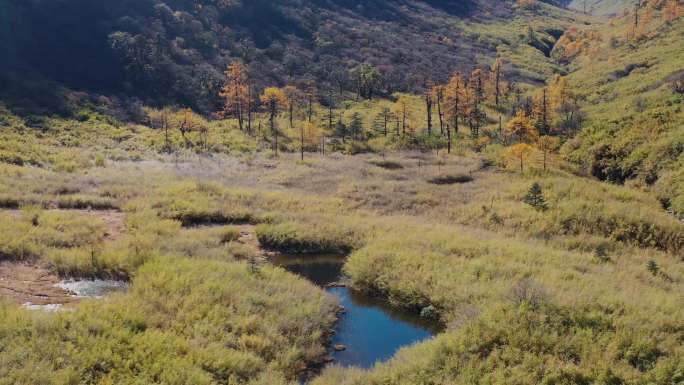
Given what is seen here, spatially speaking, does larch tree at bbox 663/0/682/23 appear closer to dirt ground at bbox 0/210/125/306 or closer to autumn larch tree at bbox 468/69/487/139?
autumn larch tree at bbox 468/69/487/139

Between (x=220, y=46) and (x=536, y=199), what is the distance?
84978mm

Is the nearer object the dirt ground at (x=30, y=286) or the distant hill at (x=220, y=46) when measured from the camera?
the dirt ground at (x=30, y=286)

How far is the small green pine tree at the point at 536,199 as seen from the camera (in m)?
35.5

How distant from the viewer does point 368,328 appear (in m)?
21.1

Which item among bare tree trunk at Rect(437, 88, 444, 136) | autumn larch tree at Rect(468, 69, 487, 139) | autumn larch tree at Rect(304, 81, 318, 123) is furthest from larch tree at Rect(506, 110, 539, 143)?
autumn larch tree at Rect(304, 81, 318, 123)

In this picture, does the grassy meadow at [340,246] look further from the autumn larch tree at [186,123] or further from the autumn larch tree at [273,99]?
the autumn larch tree at [273,99]

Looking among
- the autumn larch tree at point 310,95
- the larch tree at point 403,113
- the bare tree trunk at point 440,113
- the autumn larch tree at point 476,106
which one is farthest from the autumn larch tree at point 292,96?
the autumn larch tree at point 476,106

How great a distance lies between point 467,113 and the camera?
81.0 metres

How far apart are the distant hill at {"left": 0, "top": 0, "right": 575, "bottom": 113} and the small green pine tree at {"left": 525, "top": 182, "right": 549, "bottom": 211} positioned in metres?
60.3

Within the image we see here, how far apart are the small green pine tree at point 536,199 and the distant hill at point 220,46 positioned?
6026 cm

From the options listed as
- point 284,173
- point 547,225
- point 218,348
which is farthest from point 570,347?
point 284,173

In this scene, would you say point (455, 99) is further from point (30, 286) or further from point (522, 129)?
point (30, 286)

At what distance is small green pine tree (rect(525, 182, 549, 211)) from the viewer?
35.5m

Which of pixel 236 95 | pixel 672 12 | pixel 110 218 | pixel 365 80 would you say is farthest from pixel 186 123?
pixel 672 12
